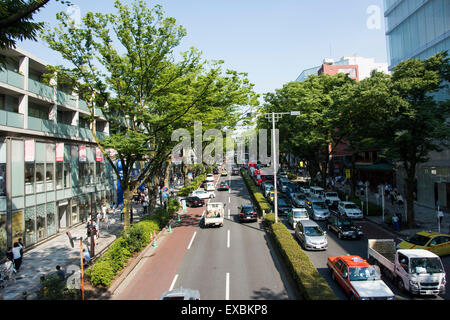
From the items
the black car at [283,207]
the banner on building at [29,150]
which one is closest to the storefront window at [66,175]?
the banner on building at [29,150]

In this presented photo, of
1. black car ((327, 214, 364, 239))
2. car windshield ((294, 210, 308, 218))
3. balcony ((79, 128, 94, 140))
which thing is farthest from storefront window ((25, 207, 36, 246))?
black car ((327, 214, 364, 239))

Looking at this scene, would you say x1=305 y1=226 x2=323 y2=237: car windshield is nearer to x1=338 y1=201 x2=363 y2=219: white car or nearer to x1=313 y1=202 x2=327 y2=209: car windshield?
x1=313 y1=202 x2=327 y2=209: car windshield

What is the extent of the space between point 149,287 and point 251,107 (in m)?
17.6

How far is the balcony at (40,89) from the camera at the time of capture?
22.7m

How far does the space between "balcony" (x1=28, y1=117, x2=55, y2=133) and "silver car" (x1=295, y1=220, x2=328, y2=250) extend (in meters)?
20.7

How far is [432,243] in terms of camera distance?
54.0 ft

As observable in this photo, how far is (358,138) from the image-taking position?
35.2 m

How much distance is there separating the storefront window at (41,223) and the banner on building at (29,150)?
3872mm

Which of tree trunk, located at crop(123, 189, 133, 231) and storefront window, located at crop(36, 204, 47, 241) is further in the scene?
storefront window, located at crop(36, 204, 47, 241)

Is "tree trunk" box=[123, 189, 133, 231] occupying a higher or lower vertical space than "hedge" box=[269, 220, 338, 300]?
higher

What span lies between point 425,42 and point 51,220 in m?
40.0

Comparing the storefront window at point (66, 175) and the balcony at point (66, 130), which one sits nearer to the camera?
the balcony at point (66, 130)

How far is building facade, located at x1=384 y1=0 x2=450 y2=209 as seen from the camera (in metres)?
29.4

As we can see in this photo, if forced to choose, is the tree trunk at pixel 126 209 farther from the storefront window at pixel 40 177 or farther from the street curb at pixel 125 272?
the storefront window at pixel 40 177
